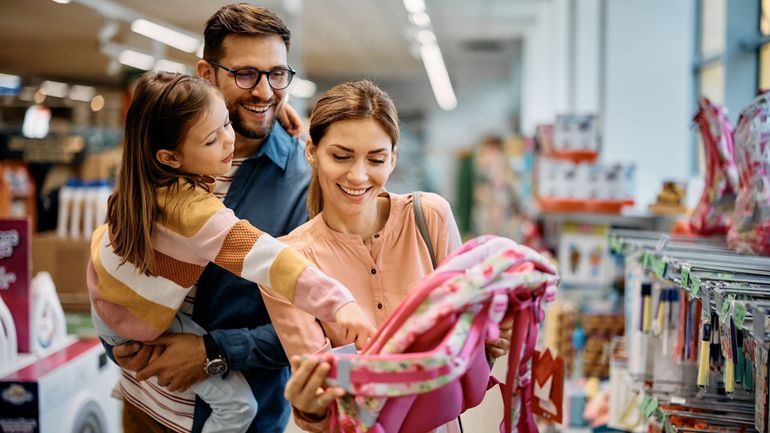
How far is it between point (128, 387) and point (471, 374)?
115 centimetres

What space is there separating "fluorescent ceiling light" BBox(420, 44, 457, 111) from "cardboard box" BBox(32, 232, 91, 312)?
10.7m

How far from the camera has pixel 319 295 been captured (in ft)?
5.64

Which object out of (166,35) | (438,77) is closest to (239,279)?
(166,35)

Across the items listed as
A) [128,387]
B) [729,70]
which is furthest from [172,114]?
[729,70]

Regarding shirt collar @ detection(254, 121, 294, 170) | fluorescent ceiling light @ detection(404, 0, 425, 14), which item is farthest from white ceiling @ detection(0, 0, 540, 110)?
shirt collar @ detection(254, 121, 294, 170)

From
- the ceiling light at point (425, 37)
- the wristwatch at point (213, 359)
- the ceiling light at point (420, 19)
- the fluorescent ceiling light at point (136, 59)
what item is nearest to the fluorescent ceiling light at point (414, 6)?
the ceiling light at point (420, 19)

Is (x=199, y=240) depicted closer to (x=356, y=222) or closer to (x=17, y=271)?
Answer: (x=356, y=222)

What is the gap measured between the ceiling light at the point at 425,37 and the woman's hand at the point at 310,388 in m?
11.9

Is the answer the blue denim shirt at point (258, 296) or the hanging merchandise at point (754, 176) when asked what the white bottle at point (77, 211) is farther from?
the hanging merchandise at point (754, 176)

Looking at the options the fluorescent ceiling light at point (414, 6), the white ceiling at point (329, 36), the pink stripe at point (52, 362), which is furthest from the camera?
the fluorescent ceiling light at point (414, 6)

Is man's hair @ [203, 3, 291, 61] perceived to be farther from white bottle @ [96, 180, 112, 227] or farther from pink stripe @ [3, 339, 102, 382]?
white bottle @ [96, 180, 112, 227]

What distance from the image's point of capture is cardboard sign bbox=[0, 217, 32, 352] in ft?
10.4

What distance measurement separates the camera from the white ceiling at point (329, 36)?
9797mm

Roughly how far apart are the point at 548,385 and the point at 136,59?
11303 mm
